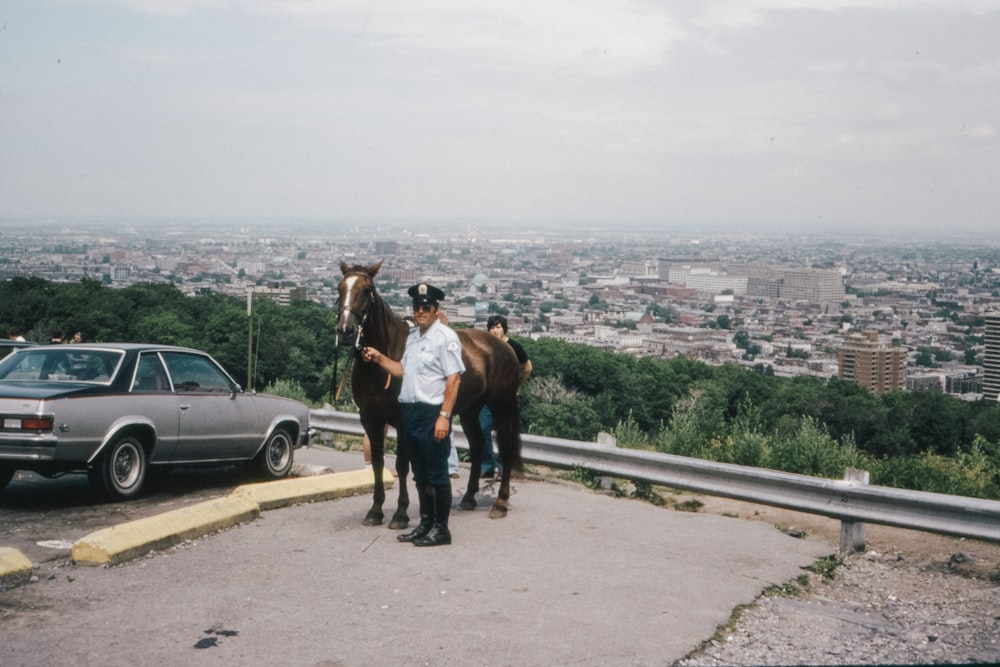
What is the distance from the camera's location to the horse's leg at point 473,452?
1059 centimetres

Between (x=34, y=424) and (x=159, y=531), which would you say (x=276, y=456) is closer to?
(x=34, y=424)

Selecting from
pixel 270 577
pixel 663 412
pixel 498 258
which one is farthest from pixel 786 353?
pixel 270 577

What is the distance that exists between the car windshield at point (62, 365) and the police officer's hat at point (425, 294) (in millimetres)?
3723

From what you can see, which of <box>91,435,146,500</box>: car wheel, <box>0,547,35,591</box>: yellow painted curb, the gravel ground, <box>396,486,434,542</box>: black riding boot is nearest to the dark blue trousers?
<box>396,486,434,542</box>: black riding boot

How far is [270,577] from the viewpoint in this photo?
24.9 ft

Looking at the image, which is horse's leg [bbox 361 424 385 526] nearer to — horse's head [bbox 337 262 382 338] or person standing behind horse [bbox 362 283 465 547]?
person standing behind horse [bbox 362 283 465 547]

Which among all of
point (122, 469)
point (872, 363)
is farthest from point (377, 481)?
point (872, 363)

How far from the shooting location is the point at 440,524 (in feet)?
28.6

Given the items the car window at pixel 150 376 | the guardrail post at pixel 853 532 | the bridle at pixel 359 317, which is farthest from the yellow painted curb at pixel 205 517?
the guardrail post at pixel 853 532

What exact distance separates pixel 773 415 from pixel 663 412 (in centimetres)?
1408

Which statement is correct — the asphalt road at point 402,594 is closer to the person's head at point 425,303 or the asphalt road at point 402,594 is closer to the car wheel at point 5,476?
the car wheel at point 5,476

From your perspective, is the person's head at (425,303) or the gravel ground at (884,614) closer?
the gravel ground at (884,614)

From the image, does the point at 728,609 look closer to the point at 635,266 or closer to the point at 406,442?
the point at 406,442

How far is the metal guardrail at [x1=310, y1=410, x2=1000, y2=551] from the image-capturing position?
864 cm
